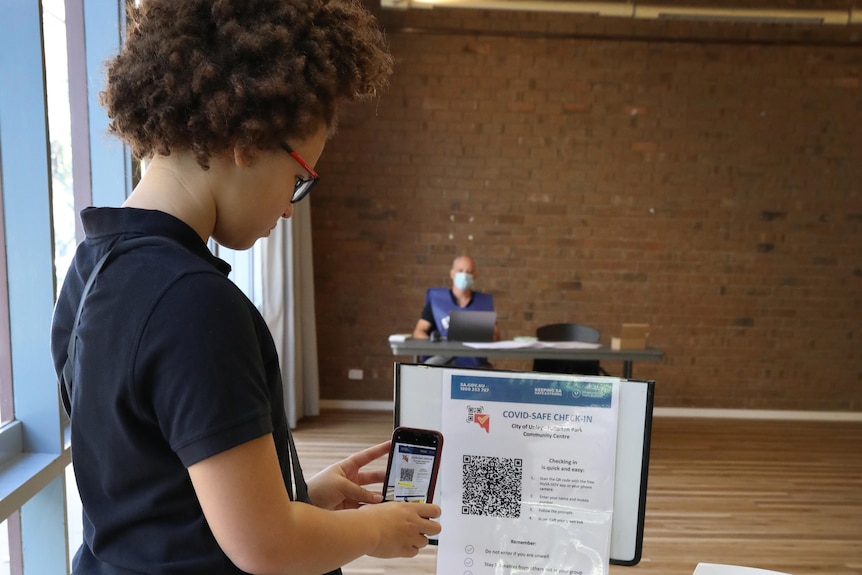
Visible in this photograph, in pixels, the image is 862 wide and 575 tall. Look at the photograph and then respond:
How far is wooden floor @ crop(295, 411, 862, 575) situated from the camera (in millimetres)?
3225

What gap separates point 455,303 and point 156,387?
443 centimetres

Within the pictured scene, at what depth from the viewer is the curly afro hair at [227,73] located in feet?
2.35

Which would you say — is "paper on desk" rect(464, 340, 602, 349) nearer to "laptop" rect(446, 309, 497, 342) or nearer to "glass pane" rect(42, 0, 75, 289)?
"laptop" rect(446, 309, 497, 342)

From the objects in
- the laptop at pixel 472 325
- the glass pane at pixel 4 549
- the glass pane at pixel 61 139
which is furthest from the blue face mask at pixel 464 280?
the glass pane at pixel 4 549

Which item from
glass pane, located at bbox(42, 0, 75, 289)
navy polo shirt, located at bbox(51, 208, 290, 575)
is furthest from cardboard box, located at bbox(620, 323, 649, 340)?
navy polo shirt, located at bbox(51, 208, 290, 575)

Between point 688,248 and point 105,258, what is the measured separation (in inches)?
231

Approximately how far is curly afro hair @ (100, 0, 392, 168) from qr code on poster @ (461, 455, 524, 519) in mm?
610

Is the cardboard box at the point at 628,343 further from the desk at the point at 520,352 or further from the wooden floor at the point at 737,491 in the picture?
the wooden floor at the point at 737,491

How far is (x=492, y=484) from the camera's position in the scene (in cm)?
108

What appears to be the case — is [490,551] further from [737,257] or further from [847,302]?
[847,302]

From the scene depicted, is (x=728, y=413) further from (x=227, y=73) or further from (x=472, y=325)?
(x=227, y=73)

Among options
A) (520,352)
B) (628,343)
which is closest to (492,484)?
(520,352)

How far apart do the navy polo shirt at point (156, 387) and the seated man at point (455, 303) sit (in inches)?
165

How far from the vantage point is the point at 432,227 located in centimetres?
590
